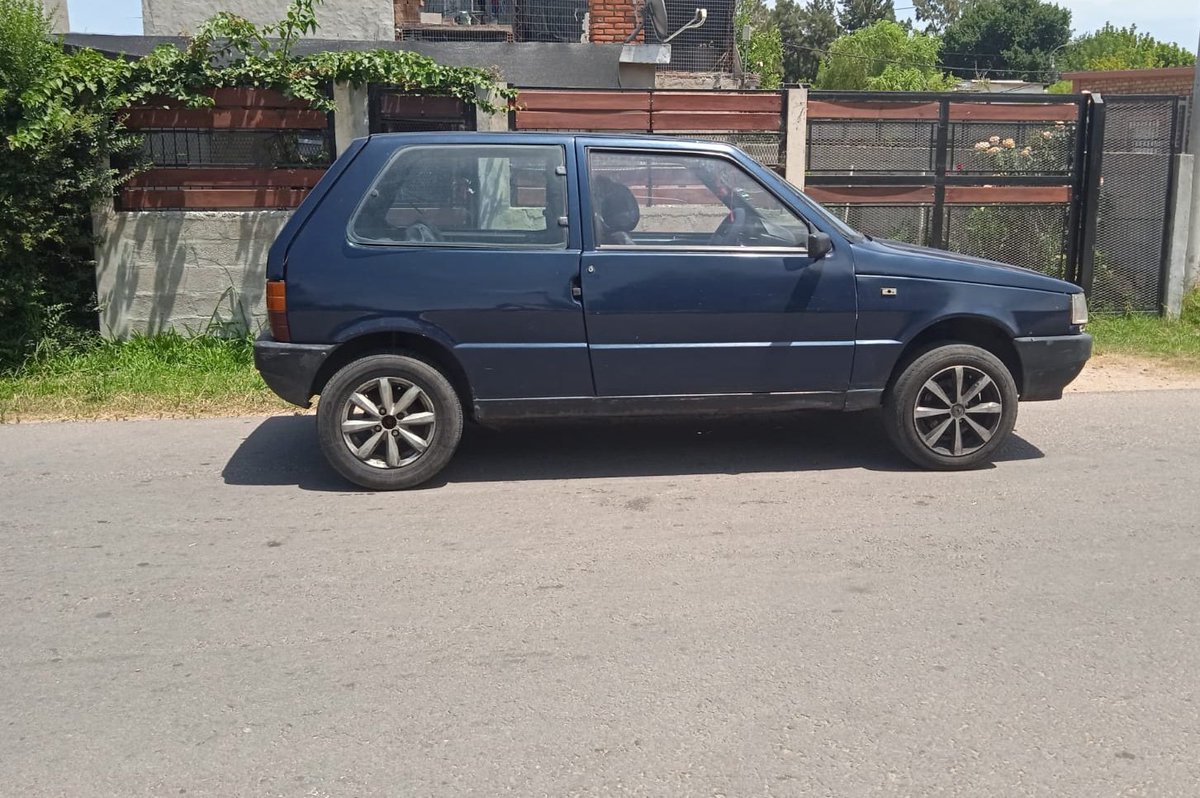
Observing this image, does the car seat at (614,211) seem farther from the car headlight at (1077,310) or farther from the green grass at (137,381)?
the green grass at (137,381)

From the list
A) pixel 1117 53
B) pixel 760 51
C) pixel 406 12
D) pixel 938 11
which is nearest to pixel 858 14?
pixel 938 11

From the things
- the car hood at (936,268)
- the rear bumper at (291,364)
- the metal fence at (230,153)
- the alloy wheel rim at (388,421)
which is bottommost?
A: the alloy wheel rim at (388,421)

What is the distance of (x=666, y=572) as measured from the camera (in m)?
4.91

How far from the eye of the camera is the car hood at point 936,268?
20.3ft

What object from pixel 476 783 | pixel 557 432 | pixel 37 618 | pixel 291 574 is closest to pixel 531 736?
pixel 476 783

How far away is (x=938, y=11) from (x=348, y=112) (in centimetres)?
8868

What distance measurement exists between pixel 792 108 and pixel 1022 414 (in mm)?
3590

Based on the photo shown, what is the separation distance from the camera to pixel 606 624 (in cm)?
438

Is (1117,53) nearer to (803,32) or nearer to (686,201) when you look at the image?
(803,32)

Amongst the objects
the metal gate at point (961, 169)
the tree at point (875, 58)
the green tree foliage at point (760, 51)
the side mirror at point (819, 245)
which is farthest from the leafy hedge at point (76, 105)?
the tree at point (875, 58)

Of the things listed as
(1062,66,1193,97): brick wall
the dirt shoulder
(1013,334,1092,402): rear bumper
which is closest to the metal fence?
(1013,334,1092,402): rear bumper

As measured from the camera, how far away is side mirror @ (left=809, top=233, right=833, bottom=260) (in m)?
6.04

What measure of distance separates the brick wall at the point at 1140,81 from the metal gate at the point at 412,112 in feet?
48.6

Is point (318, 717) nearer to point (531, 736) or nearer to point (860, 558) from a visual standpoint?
point (531, 736)
